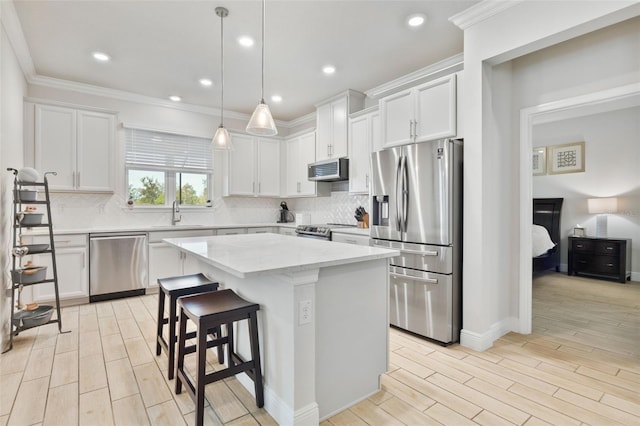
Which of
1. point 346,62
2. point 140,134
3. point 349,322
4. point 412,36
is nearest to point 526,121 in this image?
point 412,36

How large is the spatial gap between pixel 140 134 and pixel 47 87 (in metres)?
1.13

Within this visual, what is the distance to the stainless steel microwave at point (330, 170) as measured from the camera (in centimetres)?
443

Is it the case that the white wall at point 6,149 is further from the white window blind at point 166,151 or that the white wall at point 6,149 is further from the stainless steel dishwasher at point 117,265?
the white window blind at point 166,151

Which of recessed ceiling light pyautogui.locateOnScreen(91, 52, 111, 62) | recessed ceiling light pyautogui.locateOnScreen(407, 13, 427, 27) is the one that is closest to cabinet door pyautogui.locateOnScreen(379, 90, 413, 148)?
recessed ceiling light pyautogui.locateOnScreen(407, 13, 427, 27)

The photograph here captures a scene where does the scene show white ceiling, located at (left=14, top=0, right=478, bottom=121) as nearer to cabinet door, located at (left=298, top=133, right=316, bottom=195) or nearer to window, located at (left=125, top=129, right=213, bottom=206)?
window, located at (left=125, top=129, right=213, bottom=206)

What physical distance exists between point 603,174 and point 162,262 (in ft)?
23.3

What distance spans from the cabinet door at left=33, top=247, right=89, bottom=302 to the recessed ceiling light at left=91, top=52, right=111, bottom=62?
2.20m

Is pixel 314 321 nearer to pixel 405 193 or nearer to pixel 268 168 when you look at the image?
pixel 405 193

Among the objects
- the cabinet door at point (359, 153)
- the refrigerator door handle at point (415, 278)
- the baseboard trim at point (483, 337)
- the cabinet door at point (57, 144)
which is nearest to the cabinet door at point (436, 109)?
the cabinet door at point (359, 153)

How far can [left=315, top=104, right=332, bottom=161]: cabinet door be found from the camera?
478cm

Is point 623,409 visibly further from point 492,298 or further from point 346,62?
point 346,62

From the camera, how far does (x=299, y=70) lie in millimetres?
3811

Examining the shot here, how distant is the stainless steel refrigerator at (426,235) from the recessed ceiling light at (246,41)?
1748 millimetres

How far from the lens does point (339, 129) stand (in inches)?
181
